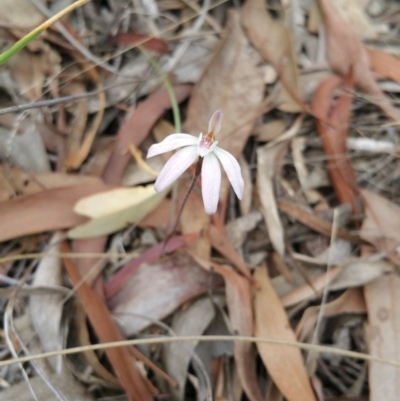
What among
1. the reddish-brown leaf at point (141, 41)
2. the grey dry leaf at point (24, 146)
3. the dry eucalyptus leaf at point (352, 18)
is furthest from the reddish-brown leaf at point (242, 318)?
the dry eucalyptus leaf at point (352, 18)

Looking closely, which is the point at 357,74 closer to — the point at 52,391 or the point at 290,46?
the point at 290,46

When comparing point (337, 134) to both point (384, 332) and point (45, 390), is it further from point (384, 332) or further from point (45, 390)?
point (45, 390)

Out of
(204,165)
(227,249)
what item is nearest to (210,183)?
(204,165)

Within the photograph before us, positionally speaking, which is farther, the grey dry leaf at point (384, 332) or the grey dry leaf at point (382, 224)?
the grey dry leaf at point (382, 224)

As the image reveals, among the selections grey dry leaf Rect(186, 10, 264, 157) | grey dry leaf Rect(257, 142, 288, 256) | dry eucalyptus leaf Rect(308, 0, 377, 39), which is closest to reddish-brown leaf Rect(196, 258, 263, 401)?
grey dry leaf Rect(257, 142, 288, 256)

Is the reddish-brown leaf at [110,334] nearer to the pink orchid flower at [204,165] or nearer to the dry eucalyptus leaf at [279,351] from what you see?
the dry eucalyptus leaf at [279,351]

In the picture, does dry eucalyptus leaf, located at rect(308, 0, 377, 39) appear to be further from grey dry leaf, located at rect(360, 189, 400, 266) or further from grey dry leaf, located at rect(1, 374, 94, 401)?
grey dry leaf, located at rect(1, 374, 94, 401)
